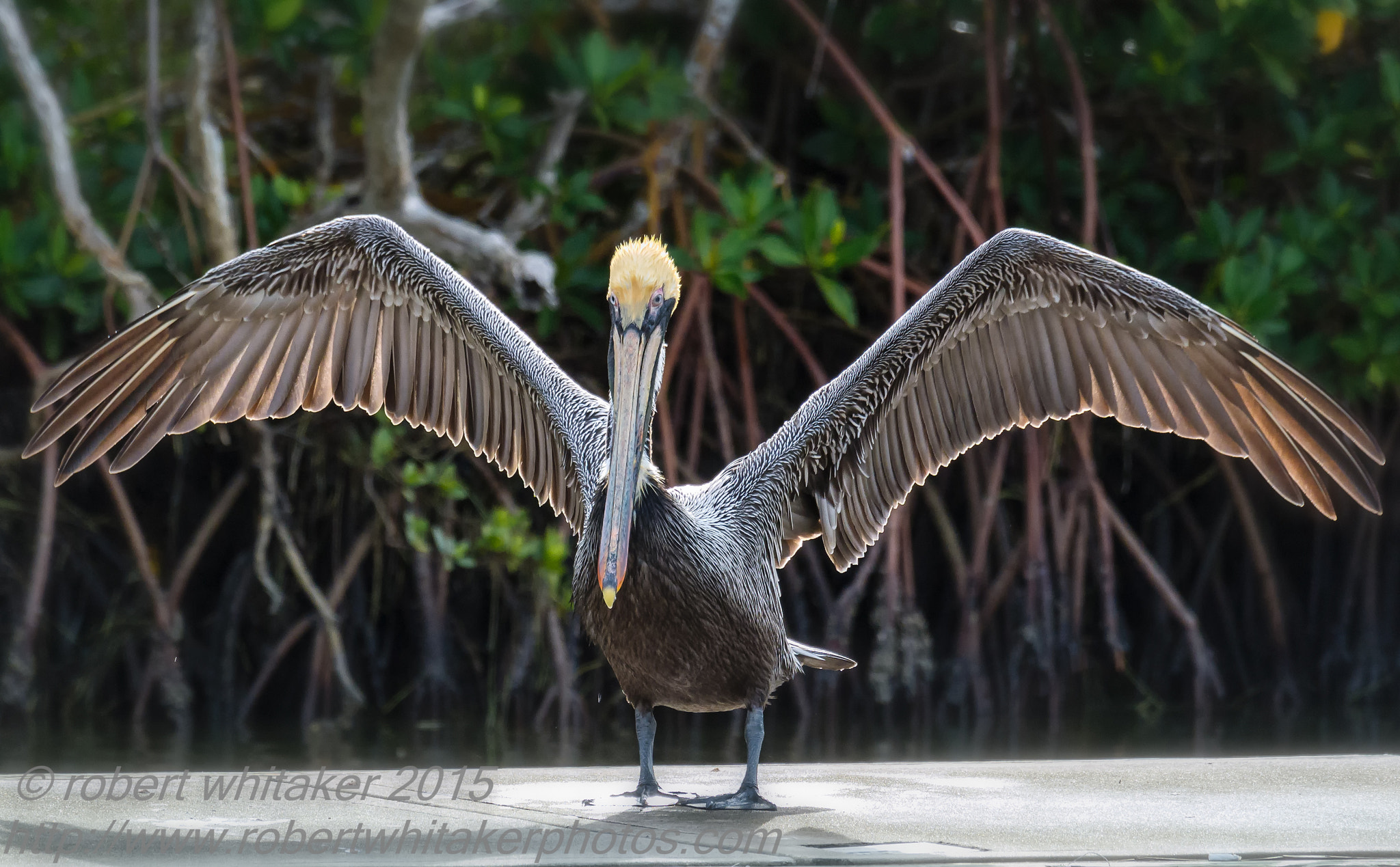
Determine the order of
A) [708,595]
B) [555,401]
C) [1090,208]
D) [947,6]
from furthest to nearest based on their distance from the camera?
[947,6] < [1090,208] < [555,401] < [708,595]

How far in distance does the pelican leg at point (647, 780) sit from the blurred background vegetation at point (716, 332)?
2065mm

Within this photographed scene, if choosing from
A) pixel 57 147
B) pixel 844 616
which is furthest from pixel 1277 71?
pixel 57 147

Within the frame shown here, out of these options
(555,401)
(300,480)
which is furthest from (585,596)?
(300,480)

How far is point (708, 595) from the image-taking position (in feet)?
14.0

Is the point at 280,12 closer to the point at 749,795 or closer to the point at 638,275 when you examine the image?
the point at 638,275

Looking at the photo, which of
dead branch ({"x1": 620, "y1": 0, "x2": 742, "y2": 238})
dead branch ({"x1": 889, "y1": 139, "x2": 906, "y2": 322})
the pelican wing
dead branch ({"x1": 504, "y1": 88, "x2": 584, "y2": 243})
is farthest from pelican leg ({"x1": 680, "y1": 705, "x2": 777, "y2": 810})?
dead branch ({"x1": 504, "y1": 88, "x2": 584, "y2": 243})

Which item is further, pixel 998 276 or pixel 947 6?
pixel 947 6

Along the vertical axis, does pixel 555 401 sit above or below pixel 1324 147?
below

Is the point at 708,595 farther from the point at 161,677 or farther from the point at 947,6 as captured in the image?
the point at 947,6

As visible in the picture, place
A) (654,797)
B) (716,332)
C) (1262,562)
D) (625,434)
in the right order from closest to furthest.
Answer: (625,434)
(654,797)
(1262,562)
(716,332)

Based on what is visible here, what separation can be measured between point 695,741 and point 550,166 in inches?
120

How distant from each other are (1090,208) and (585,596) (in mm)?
4542

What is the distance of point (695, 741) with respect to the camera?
24.2ft

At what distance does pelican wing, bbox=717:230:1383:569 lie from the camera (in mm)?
4621
